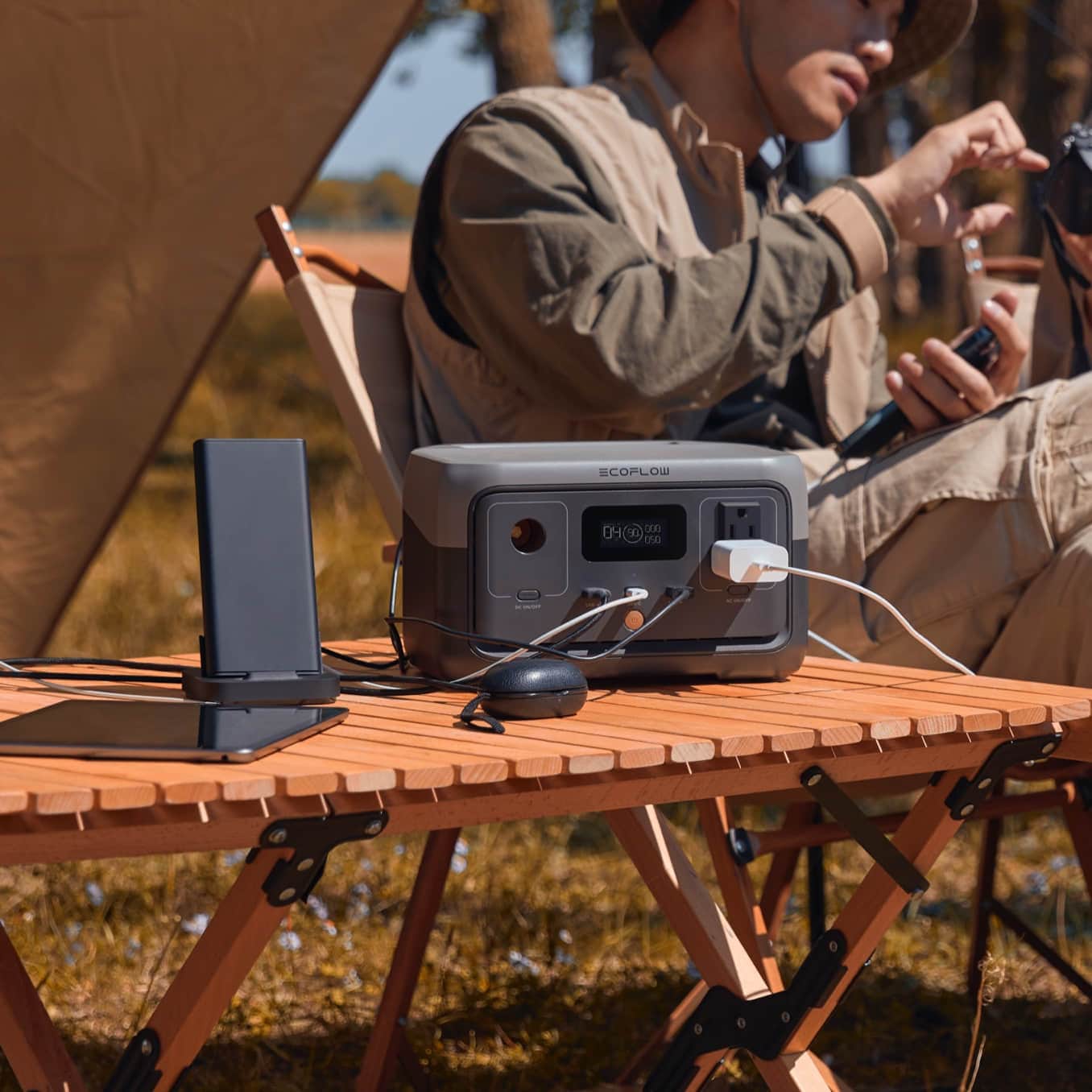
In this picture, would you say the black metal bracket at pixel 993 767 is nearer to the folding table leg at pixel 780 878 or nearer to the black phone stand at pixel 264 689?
the black phone stand at pixel 264 689

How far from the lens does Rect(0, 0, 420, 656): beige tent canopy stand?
230 centimetres

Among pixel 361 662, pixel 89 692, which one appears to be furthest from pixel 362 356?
pixel 89 692

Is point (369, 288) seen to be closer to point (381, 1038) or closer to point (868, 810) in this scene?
point (381, 1038)

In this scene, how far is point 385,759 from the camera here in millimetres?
1104

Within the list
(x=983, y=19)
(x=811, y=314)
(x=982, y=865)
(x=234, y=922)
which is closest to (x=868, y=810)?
(x=982, y=865)

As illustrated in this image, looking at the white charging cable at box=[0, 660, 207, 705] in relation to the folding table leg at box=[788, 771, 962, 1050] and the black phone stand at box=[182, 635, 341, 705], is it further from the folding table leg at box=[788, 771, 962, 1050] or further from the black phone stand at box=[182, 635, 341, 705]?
the folding table leg at box=[788, 771, 962, 1050]

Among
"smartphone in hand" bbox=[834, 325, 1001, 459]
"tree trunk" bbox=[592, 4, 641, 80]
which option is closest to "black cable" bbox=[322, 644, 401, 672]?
"smartphone in hand" bbox=[834, 325, 1001, 459]

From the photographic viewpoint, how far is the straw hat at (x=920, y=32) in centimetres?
248

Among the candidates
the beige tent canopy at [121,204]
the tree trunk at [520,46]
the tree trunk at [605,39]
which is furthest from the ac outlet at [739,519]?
the tree trunk at [520,46]

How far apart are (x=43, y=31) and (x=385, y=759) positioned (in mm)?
1556

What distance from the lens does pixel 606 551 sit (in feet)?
4.75

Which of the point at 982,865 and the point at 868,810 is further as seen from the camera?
the point at 868,810

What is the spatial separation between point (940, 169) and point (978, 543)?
21.9 inches

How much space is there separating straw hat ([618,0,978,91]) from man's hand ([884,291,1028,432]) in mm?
754
